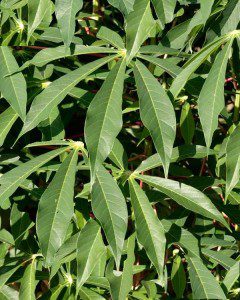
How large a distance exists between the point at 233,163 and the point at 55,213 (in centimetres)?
35

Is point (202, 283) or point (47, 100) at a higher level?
point (47, 100)

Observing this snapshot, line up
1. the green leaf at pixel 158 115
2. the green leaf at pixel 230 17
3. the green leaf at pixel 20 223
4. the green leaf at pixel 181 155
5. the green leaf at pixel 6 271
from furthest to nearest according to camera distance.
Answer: the green leaf at pixel 20 223 < the green leaf at pixel 6 271 < the green leaf at pixel 181 155 < the green leaf at pixel 230 17 < the green leaf at pixel 158 115

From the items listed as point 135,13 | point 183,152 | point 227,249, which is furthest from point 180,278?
point 135,13

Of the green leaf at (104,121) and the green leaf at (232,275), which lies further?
the green leaf at (232,275)

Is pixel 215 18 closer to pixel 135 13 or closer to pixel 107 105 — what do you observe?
pixel 135 13

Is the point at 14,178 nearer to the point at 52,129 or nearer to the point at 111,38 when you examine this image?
the point at 52,129

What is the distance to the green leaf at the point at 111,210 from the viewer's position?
107cm

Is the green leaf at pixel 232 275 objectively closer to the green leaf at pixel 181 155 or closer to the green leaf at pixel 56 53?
the green leaf at pixel 181 155

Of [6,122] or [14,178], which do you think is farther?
[6,122]

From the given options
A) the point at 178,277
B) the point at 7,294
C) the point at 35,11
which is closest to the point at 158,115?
the point at 35,11

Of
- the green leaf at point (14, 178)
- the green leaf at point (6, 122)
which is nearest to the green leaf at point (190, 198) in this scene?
the green leaf at point (14, 178)

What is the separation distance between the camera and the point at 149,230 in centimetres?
113

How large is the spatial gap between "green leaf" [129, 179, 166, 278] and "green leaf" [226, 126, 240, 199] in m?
0.16

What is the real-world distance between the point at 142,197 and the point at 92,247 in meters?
0.14
